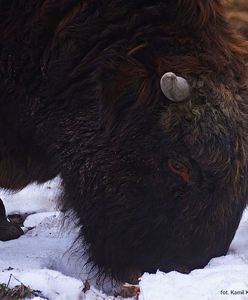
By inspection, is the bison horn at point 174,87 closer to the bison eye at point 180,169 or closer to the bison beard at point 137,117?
the bison beard at point 137,117

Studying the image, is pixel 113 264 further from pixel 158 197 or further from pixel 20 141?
pixel 20 141

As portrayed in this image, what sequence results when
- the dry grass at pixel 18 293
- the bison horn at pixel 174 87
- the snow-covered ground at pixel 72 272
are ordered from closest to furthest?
the dry grass at pixel 18 293, the snow-covered ground at pixel 72 272, the bison horn at pixel 174 87

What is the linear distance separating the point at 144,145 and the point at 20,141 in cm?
97

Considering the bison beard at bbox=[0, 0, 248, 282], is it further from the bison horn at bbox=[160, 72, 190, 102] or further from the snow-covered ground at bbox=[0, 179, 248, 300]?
the snow-covered ground at bbox=[0, 179, 248, 300]

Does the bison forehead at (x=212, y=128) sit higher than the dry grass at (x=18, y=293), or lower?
higher

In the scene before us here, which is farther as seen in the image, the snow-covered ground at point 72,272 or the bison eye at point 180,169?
the bison eye at point 180,169

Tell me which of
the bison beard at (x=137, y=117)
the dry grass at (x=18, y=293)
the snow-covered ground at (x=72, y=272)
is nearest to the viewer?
the dry grass at (x=18, y=293)

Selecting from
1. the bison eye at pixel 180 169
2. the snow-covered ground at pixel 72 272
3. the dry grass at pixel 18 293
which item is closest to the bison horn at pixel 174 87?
the bison eye at pixel 180 169

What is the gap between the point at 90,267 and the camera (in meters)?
5.07

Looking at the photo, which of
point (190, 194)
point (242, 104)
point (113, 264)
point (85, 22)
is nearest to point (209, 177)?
point (190, 194)

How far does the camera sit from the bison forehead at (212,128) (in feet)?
14.8

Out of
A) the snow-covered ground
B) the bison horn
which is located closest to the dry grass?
the snow-covered ground

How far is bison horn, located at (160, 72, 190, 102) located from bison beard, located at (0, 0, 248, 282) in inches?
2.8

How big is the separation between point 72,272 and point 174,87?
1.43 metres
